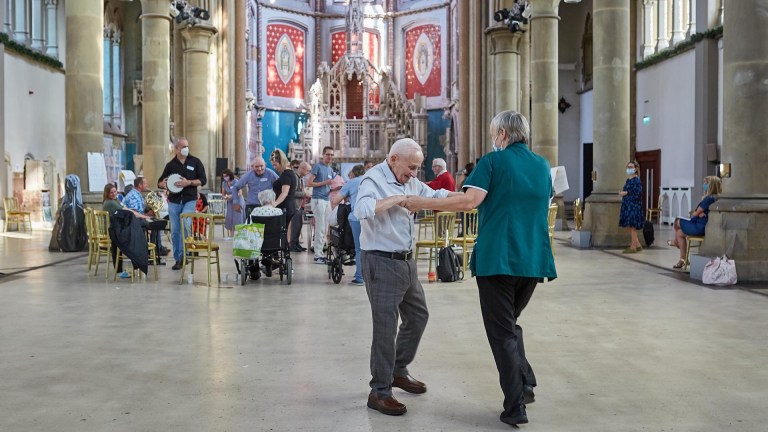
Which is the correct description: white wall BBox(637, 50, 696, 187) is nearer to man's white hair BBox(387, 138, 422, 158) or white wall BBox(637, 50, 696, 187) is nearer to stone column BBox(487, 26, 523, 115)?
stone column BBox(487, 26, 523, 115)

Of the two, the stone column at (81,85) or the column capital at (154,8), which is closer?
the stone column at (81,85)

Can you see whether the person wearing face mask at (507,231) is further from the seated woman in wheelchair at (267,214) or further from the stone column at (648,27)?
the stone column at (648,27)

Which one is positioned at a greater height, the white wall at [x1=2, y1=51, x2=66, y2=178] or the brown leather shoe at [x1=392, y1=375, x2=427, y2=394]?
the white wall at [x1=2, y1=51, x2=66, y2=178]

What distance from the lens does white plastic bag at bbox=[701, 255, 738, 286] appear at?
379 inches

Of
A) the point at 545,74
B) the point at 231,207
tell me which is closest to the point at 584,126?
the point at 545,74

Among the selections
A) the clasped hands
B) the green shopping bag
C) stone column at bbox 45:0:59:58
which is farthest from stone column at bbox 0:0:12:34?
the clasped hands

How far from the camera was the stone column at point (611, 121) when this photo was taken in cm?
1498

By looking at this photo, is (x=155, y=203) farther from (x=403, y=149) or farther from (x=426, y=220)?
(x=403, y=149)

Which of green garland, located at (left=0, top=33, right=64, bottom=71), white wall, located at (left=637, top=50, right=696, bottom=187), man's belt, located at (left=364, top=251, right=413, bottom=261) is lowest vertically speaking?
man's belt, located at (left=364, top=251, right=413, bottom=261)

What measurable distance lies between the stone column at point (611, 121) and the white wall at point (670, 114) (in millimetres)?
6703

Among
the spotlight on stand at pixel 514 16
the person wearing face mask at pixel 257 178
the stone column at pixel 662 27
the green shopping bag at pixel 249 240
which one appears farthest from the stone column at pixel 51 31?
the green shopping bag at pixel 249 240

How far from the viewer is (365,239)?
4.68 meters

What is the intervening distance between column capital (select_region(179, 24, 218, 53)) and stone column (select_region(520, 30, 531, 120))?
28.5 ft

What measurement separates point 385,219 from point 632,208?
10.3 metres
